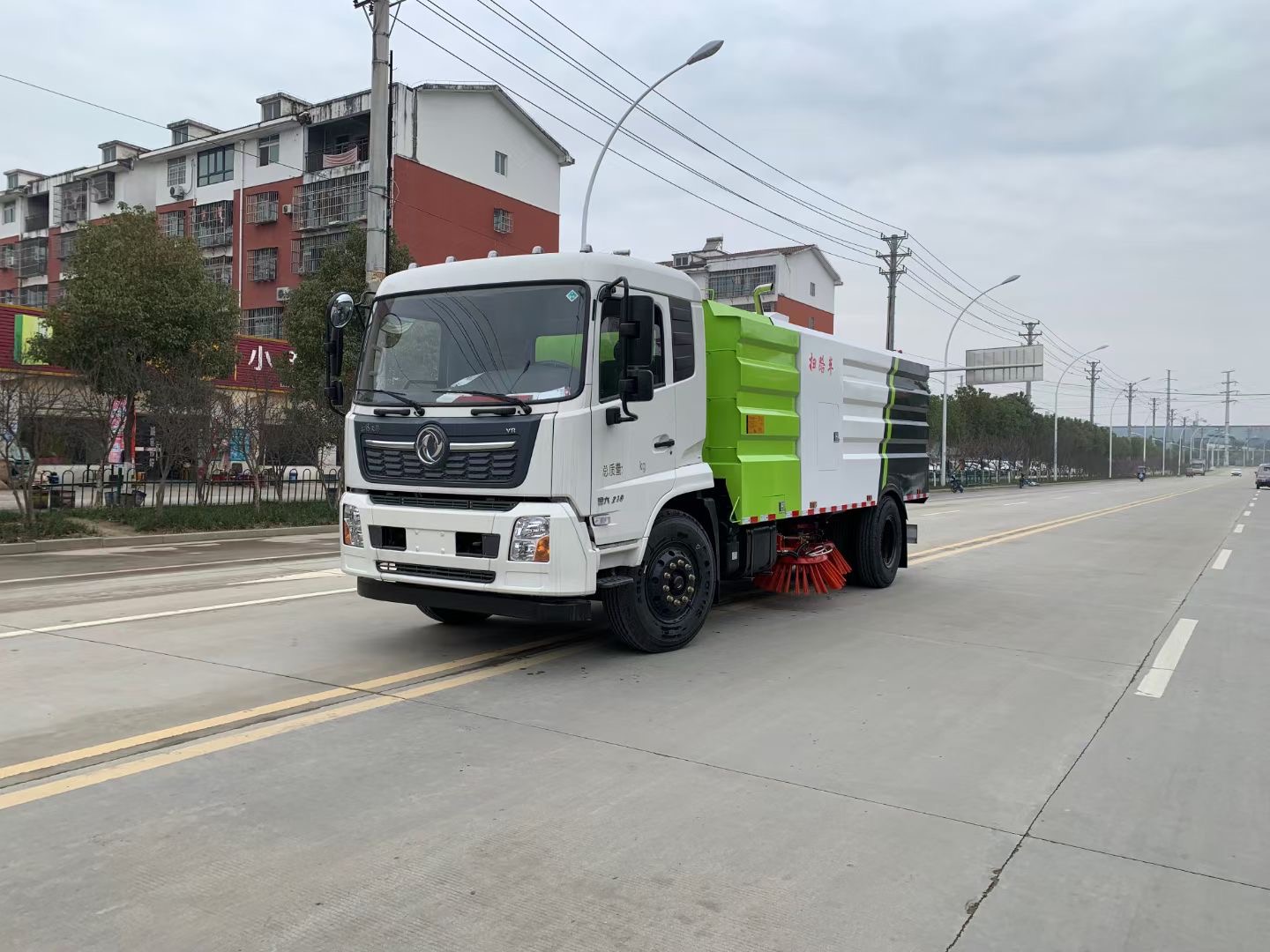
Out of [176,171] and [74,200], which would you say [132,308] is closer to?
[176,171]

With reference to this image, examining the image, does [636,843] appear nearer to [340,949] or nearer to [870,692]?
[340,949]

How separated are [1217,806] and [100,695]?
5918mm

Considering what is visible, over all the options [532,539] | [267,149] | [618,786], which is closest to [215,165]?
[267,149]

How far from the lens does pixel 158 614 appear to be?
8258 millimetres

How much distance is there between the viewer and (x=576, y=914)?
10.2 ft

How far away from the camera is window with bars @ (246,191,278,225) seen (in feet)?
144

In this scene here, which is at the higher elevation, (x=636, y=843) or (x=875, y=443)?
(x=875, y=443)

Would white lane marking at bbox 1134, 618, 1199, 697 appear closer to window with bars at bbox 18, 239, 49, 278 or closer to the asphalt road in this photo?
the asphalt road

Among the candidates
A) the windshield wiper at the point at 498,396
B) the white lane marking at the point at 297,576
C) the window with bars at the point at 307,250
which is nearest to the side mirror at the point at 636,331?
the windshield wiper at the point at 498,396

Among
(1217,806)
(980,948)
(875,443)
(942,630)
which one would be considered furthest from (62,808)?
(875,443)

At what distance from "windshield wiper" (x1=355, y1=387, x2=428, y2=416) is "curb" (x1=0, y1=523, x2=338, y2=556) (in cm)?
1027

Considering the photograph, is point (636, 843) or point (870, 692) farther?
point (870, 692)

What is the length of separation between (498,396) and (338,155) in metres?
39.9

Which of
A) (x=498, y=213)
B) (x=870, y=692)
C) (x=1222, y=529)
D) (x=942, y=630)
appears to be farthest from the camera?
(x=498, y=213)
